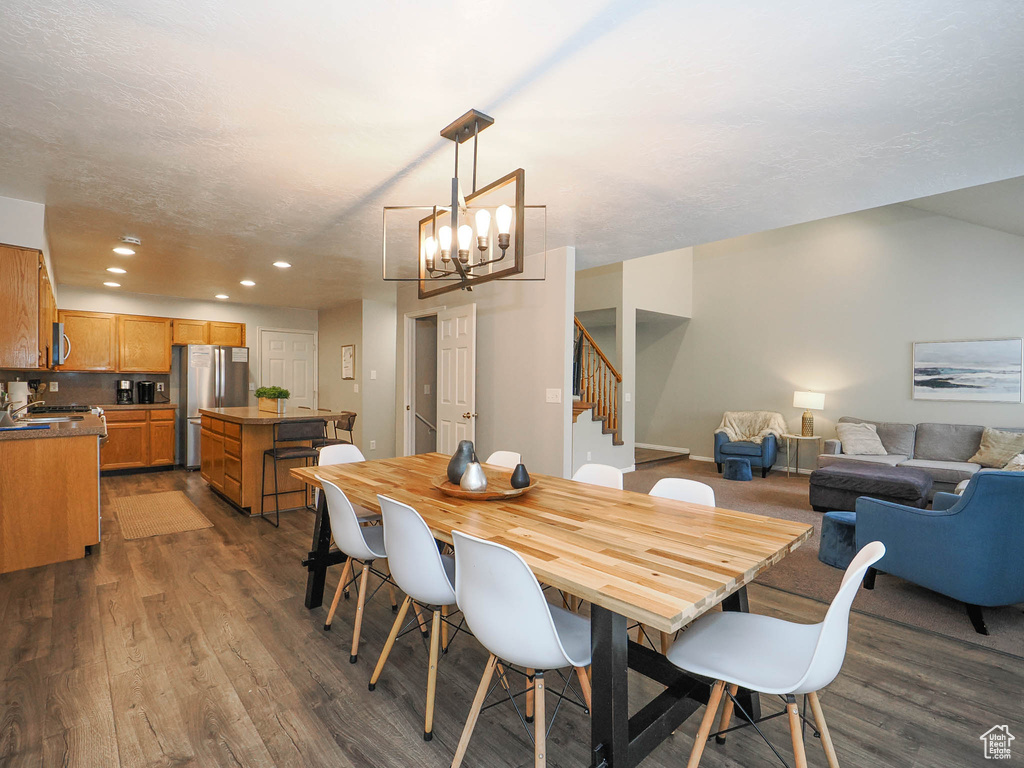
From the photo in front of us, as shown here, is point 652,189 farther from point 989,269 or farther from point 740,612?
point 989,269

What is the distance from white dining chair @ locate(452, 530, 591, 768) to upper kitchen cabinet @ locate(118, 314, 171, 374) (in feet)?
23.1

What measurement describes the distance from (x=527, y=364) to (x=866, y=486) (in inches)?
129

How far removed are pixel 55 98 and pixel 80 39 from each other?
539 millimetres

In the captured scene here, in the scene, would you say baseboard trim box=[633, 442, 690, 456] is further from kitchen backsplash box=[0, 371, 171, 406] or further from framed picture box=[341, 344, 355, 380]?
kitchen backsplash box=[0, 371, 171, 406]

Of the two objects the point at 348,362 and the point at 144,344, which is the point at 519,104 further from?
the point at 144,344

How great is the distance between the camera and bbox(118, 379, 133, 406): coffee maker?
6.76 meters

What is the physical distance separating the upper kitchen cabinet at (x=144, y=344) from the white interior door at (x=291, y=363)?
4.05ft

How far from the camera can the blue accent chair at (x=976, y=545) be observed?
8.08 feet

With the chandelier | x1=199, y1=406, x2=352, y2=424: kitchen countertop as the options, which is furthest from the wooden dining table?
x1=199, y1=406, x2=352, y2=424: kitchen countertop

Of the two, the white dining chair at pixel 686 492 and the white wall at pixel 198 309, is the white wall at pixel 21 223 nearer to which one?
the white wall at pixel 198 309

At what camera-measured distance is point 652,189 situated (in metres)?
2.98

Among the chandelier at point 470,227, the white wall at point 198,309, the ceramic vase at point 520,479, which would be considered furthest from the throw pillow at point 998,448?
the white wall at point 198,309

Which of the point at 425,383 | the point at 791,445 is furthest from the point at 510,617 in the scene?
the point at 791,445

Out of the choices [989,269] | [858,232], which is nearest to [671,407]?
[858,232]
